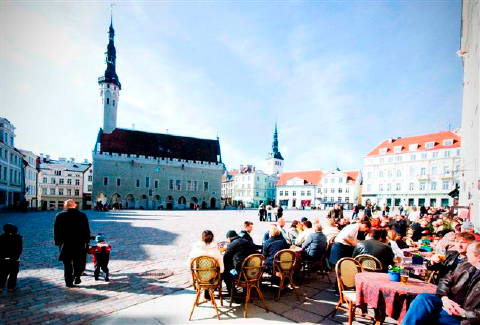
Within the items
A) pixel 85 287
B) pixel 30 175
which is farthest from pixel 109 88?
pixel 85 287

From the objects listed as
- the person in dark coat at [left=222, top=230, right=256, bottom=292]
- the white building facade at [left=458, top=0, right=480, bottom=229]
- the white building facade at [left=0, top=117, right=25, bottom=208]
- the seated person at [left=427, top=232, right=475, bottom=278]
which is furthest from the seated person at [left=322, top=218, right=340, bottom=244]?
the white building facade at [left=0, top=117, right=25, bottom=208]

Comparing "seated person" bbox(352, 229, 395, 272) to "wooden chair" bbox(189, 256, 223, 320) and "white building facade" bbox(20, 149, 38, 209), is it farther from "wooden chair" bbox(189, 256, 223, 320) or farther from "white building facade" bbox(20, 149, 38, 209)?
"white building facade" bbox(20, 149, 38, 209)

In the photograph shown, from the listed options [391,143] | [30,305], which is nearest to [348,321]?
[30,305]

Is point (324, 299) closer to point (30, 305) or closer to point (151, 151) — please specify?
point (30, 305)

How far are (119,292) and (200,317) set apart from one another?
2.04 meters

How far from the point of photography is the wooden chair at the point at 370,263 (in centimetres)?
453

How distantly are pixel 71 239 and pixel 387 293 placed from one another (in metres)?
6.06

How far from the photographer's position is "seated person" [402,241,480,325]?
289 centimetres

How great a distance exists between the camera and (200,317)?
4.38 m

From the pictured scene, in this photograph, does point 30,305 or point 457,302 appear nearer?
point 457,302

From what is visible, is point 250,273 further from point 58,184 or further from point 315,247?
point 58,184

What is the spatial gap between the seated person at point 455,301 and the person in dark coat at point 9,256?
22.8 feet

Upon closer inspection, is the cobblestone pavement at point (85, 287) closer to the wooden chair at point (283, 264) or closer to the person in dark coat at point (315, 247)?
the wooden chair at point (283, 264)

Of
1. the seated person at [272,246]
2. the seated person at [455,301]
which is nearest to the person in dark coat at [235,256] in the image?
the seated person at [272,246]
